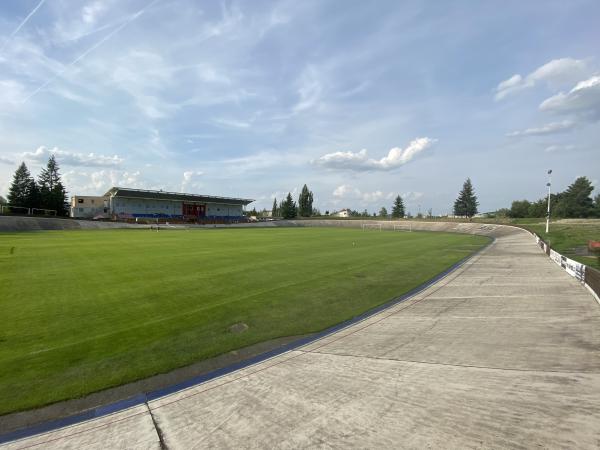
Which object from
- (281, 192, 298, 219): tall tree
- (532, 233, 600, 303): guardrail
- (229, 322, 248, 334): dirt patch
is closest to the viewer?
(229, 322, 248, 334): dirt patch

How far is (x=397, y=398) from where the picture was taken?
5180 millimetres

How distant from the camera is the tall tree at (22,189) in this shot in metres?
78.9

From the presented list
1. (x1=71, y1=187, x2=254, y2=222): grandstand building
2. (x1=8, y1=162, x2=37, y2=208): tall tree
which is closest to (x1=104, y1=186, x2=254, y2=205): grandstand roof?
(x1=71, y1=187, x2=254, y2=222): grandstand building

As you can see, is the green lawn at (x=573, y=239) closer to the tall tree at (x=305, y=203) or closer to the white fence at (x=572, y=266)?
the white fence at (x=572, y=266)

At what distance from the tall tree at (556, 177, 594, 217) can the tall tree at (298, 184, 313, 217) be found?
84381 mm

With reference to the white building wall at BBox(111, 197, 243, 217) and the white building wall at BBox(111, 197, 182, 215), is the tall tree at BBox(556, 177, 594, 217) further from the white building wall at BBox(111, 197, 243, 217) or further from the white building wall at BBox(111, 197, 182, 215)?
the white building wall at BBox(111, 197, 182, 215)

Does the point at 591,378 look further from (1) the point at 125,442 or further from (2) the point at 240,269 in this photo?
(2) the point at 240,269

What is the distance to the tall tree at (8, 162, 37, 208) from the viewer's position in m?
78.9

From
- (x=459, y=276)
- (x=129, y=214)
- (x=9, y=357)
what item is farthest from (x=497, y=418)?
(x=129, y=214)

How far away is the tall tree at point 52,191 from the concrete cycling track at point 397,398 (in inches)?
3812

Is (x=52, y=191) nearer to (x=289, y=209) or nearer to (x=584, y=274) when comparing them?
(x=289, y=209)

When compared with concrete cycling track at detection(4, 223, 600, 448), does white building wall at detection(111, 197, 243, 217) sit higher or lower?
higher

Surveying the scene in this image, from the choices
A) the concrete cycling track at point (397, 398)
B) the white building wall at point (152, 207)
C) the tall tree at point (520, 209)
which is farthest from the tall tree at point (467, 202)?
the concrete cycling track at point (397, 398)

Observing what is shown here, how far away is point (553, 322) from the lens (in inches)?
360
